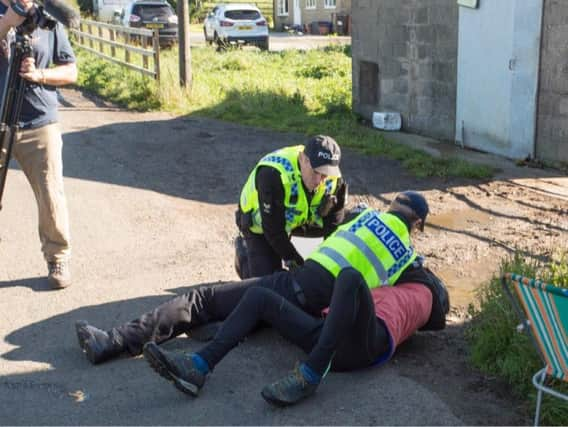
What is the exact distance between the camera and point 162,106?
48.1ft

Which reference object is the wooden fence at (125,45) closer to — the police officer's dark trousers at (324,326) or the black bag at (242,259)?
the black bag at (242,259)

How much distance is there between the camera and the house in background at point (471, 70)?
31.7 feet

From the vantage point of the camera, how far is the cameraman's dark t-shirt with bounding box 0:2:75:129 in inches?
226

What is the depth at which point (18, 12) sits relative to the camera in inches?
199

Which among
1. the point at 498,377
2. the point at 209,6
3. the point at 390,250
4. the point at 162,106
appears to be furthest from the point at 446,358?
the point at 209,6

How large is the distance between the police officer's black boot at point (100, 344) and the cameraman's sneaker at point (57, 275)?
1342 millimetres

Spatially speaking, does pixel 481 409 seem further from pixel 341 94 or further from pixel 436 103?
pixel 341 94

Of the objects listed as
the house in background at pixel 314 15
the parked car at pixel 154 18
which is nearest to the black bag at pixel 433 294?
the parked car at pixel 154 18

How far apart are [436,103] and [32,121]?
7196mm

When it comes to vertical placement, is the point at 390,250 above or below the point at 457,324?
above

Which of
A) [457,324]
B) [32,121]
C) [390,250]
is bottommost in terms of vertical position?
[457,324]

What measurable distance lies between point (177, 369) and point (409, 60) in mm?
8891

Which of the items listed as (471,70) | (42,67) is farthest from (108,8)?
(42,67)

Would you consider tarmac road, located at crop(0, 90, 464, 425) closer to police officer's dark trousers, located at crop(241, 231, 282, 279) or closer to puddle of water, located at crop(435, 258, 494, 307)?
police officer's dark trousers, located at crop(241, 231, 282, 279)
